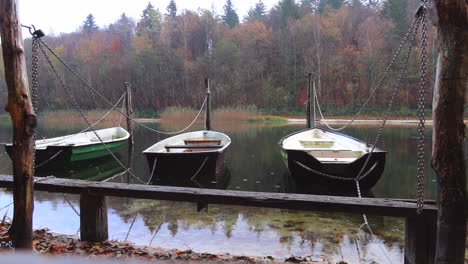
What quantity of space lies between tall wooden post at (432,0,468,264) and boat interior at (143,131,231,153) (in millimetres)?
6109

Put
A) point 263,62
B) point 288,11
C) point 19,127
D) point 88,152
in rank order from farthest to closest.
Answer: point 288,11
point 263,62
point 88,152
point 19,127

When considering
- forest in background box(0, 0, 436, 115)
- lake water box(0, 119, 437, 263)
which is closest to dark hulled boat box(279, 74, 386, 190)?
lake water box(0, 119, 437, 263)

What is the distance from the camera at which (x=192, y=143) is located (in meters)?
10.4

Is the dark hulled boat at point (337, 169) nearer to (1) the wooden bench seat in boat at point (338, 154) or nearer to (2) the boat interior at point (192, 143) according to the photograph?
(1) the wooden bench seat in boat at point (338, 154)

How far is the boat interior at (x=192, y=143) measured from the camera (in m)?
8.83

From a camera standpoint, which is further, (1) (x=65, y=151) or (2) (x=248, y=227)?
(1) (x=65, y=151)

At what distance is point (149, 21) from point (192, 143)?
52.8 metres

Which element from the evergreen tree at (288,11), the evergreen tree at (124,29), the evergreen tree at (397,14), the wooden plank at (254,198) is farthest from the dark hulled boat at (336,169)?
the evergreen tree at (124,29)

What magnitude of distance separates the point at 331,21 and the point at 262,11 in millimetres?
17772

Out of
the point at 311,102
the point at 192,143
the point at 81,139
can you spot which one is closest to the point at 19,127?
the point at 192,143

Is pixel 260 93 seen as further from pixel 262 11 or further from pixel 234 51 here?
pixel 262 11

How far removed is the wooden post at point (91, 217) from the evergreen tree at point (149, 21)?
2101 inches

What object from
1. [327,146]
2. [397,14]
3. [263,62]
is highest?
[397,14]

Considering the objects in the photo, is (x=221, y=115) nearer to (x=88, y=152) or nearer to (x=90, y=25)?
(x=88, y=152)
